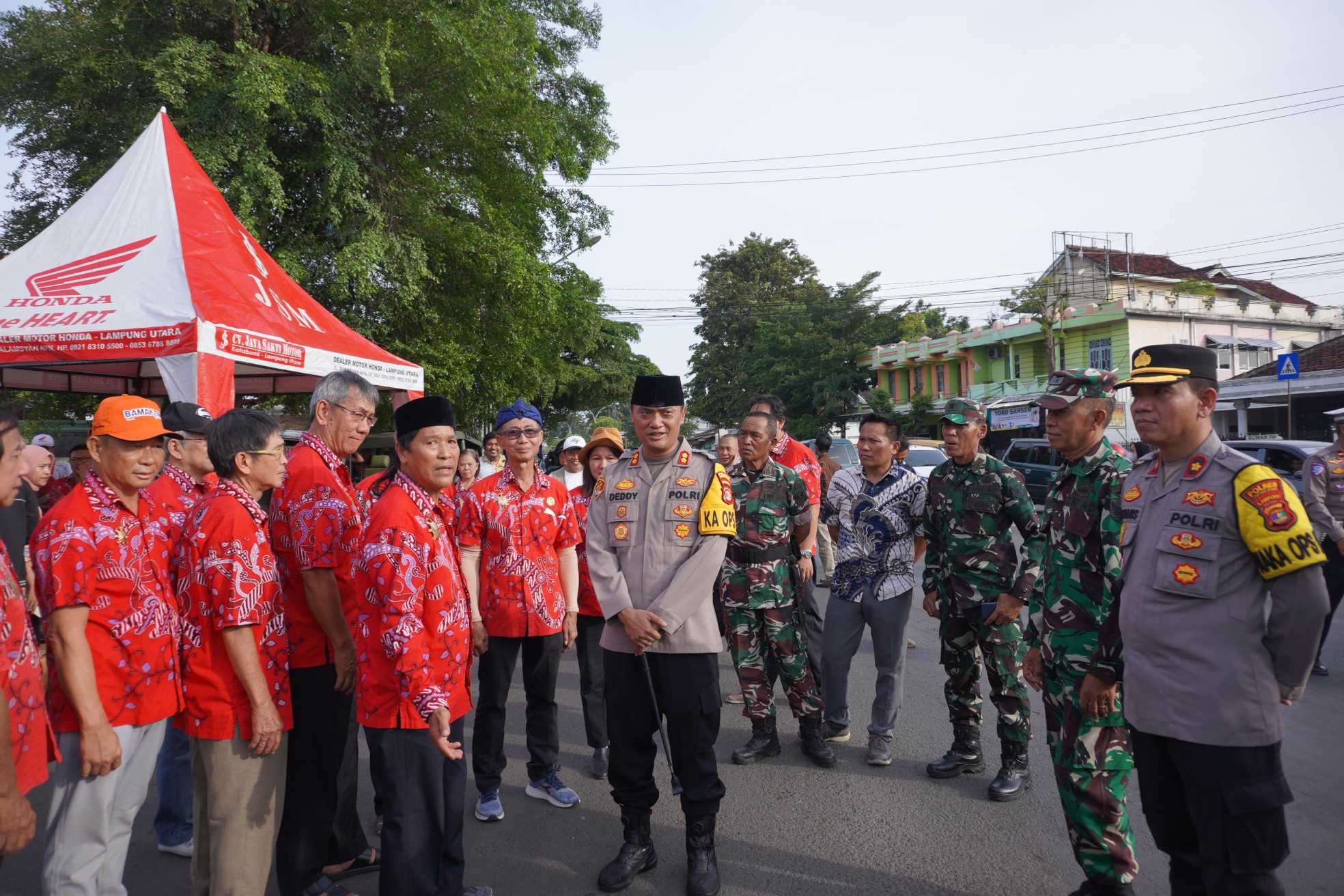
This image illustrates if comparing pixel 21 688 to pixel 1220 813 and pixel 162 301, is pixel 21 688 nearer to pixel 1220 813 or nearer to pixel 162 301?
pixel 1220 813

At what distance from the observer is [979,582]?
4230 mm

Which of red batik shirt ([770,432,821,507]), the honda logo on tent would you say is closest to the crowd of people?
red batik shirt ([770,432,821,507])

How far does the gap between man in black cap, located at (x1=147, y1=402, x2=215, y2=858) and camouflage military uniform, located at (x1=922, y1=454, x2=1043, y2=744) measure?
3659 mm

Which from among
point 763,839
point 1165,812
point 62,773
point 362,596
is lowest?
point 763,839

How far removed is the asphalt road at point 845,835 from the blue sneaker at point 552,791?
0.05 m

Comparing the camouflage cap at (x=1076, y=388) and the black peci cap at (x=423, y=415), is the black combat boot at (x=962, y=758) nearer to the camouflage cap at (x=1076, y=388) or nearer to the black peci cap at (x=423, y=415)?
the camouflage cap at (x=1076, y=388)

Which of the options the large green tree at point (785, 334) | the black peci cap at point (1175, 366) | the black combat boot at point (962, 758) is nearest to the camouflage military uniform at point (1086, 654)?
the black peci cap at point (1175, 366)

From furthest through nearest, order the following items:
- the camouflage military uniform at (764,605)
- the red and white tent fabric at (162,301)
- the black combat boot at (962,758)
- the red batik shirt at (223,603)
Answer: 1. the red and white tent fabric at (162,301)
2. the camouflage military uniform at (764,605)
3. the black combat boot at (962,758)
4. the red batik shirt at (223,603)

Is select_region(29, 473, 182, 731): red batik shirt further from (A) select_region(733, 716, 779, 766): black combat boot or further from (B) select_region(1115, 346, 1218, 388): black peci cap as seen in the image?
(B) select_region(1115, 346, 1218, 388): black peci cap

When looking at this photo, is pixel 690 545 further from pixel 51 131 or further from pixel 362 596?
pixel 51 131

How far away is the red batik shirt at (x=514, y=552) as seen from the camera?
412cm

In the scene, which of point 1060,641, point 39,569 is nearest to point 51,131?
point 39,569

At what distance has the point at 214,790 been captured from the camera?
263cm

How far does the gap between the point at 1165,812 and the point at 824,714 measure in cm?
259
